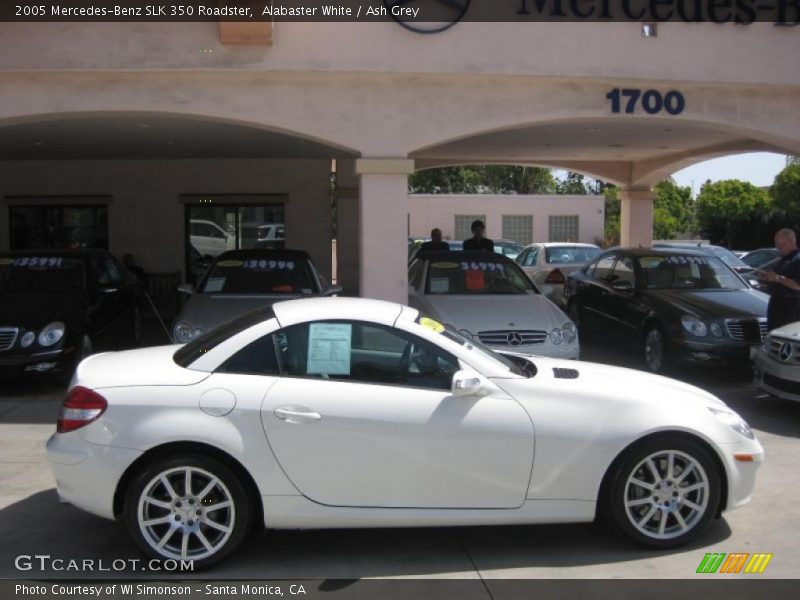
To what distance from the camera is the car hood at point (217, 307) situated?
9305mm

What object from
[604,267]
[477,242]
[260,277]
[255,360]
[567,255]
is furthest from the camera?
[567,255]

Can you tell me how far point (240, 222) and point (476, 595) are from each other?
15.2 meters

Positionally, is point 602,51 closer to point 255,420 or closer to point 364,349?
point 364,349

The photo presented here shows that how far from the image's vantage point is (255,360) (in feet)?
16.4

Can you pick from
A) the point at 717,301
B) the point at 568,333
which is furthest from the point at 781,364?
the point at 717,301

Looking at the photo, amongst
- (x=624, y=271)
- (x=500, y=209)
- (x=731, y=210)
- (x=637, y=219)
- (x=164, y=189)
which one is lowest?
(x=624, y=271)

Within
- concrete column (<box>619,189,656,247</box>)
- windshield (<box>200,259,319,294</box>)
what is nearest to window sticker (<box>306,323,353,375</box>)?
windshield (<box>200,259,319,294</box>)

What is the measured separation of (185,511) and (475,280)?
6.62m

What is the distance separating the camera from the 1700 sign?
10.4m

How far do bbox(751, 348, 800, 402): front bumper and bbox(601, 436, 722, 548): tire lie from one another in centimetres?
348

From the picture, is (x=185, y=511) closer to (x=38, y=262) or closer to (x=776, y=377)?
(x=776, y=377)

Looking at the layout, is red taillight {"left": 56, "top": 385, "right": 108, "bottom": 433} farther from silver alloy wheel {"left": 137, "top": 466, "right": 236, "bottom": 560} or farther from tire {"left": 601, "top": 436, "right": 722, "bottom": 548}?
tire {"left": 601, "top": 436, "right": 722, "bottom": 548}

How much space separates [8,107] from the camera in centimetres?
974

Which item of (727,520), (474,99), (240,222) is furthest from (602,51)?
(240,222)
